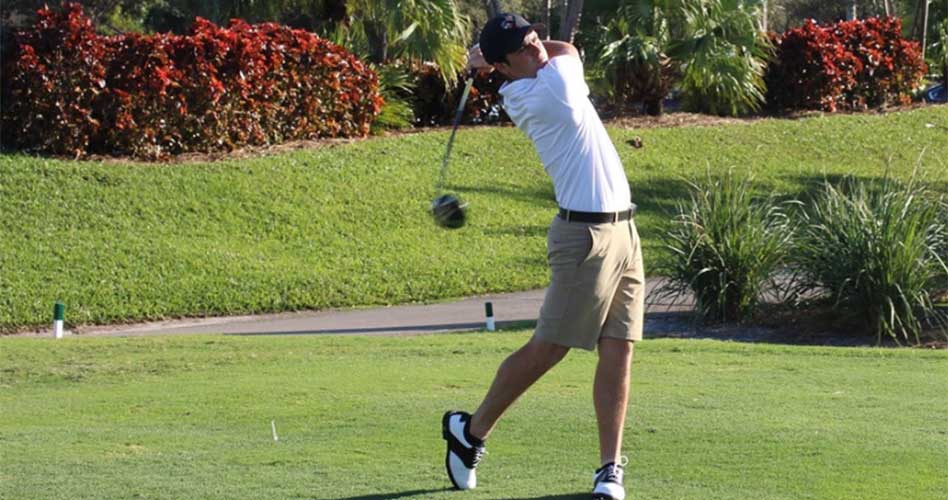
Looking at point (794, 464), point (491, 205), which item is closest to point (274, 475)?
point (794, 464)

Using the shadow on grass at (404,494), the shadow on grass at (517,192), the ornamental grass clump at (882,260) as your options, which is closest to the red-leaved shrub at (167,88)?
the shadow on grass at (517,192)

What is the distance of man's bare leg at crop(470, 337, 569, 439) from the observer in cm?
521

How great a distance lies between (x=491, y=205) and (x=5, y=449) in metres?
13.4

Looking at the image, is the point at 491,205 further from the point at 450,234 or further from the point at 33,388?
the point at 33,388

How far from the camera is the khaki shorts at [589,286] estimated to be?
5.09m

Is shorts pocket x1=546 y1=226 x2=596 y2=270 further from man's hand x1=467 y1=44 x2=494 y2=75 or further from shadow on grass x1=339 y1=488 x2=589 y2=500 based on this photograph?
shadow on grass x1=339 y1=488 x2=589 y2=500

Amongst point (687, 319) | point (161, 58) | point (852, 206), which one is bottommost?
point (687, 319)

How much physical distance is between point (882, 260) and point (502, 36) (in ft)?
26.0

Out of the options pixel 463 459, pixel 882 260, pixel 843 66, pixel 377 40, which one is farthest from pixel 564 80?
pixel 843 66

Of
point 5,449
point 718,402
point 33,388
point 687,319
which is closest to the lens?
point 5,449

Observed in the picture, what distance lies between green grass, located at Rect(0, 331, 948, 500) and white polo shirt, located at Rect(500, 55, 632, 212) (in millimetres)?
1130

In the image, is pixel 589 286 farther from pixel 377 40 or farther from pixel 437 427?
pixel 377 40

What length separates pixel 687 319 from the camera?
1357 cm

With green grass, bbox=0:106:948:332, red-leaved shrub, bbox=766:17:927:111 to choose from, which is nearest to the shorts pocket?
green grass, bbox=0:106:948:332
